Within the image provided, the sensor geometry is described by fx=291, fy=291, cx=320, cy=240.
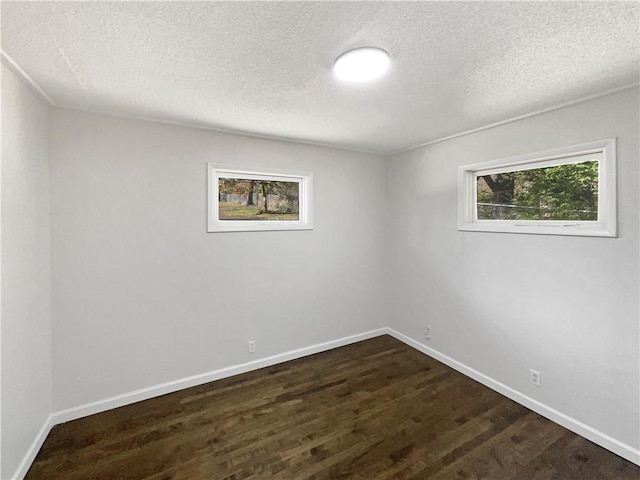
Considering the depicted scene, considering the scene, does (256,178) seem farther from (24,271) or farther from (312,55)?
(24,271)

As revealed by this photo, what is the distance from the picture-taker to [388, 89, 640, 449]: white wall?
1.87 meters

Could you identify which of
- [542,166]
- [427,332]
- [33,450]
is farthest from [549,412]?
[33,450]

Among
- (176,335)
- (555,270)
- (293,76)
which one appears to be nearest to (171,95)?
(293,76)

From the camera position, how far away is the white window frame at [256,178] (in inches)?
106

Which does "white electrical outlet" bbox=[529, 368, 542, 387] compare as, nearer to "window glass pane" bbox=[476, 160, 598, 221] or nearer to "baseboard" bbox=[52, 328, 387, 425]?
"window glass pane" bbox=[476, 160, 598, 221]

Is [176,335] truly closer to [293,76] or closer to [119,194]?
[119,194]

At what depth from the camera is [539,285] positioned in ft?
7.52

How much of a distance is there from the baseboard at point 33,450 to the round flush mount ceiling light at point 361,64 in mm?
2858

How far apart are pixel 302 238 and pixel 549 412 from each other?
2544 millimetres

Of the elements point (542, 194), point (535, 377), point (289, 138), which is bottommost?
point (535, 377)

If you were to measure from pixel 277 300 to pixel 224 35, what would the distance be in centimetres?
A: 234

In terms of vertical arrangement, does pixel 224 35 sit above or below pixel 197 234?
above

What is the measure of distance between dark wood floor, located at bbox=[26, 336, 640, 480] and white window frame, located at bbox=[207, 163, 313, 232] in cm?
147

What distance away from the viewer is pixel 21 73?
1.63 meters
